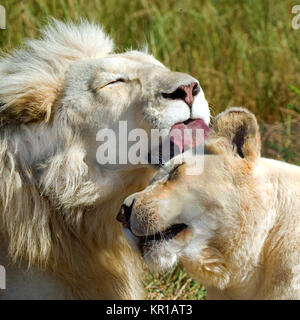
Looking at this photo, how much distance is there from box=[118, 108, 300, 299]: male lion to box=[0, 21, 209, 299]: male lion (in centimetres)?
45

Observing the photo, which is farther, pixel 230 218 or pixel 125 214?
pixel 125 214

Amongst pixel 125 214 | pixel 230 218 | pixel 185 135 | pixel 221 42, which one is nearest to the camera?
pixel 230 218

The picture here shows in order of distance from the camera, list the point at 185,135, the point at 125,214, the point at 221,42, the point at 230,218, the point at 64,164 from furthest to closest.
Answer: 1. the point at 221,42
2. the point at 64,164
3. the point at 185,135
4. the point at 125,214
5. the point at 230,218

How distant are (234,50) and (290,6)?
696 mm

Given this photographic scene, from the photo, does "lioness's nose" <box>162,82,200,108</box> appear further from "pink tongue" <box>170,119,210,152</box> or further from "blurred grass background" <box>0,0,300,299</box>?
"blurred grass background" <box>0,0,300,299</box>

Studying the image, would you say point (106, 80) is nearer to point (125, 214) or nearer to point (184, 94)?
point (184, 94)

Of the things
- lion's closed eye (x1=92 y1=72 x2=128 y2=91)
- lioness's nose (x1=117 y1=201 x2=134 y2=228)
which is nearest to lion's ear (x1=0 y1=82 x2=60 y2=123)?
lion's closed eye (x1=92 y1=72 x2=128 y2=91)

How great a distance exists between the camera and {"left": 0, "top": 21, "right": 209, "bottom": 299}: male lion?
3061mm

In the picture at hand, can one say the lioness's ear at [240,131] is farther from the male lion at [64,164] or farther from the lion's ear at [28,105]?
the lion's ear at [28,105]

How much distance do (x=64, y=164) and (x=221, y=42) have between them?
2.89 m

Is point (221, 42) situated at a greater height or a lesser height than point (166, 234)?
greater

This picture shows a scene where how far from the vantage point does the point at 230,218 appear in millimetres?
2502

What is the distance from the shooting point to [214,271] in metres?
2.57

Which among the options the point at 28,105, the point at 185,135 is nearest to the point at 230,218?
the point at 185,135
